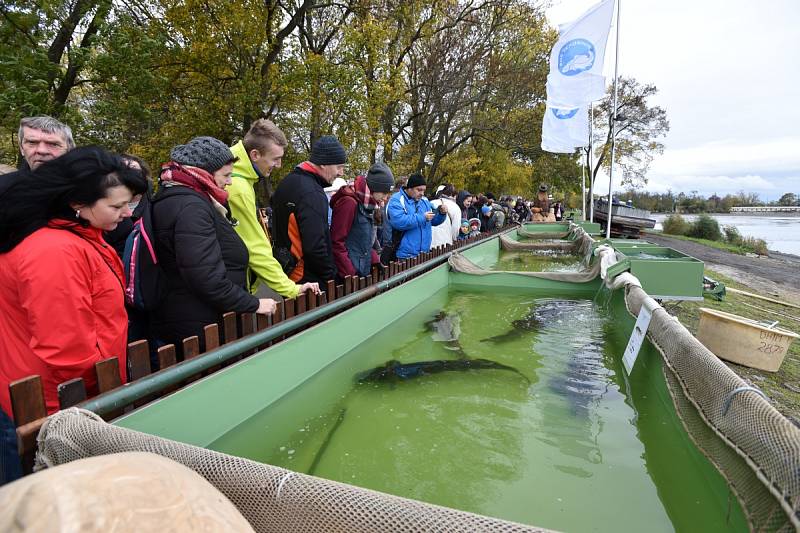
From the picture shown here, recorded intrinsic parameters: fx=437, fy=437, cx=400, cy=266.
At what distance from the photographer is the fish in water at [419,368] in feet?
12.5

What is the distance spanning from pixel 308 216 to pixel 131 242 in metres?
1.29

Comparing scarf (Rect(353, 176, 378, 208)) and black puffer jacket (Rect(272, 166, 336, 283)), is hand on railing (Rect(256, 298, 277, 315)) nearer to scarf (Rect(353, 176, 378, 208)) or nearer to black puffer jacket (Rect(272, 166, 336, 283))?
black puffer jacket (Rect(272, 166, 336, 283))

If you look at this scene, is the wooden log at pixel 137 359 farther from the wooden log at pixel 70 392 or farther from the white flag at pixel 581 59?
the white flag at pixel 581 59

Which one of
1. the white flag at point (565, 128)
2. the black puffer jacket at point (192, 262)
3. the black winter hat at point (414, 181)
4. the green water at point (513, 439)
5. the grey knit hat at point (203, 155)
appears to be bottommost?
the green water at point (513, 439)

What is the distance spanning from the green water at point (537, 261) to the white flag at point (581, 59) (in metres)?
4.59

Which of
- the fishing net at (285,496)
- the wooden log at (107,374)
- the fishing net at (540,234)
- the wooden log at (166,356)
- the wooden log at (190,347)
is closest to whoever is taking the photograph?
the fishing net at (285,496)

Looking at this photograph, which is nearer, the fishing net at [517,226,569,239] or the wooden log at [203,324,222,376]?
the wooden log at [203,324,222,376]

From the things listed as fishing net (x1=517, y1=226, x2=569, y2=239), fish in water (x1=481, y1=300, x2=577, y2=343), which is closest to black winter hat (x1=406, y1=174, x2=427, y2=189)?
fish in water (x1=481, y1=300, x2=577, y2=343)

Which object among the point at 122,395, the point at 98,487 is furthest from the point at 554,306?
the point at 98,487

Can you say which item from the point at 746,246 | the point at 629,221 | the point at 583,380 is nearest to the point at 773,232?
the point at 746,246

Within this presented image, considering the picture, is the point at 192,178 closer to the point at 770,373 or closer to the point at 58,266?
the point at 58,266

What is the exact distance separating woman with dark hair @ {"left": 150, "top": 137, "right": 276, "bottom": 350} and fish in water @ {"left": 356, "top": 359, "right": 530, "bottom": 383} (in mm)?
1486

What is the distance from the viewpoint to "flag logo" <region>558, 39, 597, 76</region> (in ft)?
39.6

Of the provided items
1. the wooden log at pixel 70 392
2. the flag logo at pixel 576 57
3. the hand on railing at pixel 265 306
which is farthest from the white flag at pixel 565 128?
the wooden log at pixel 70 392
